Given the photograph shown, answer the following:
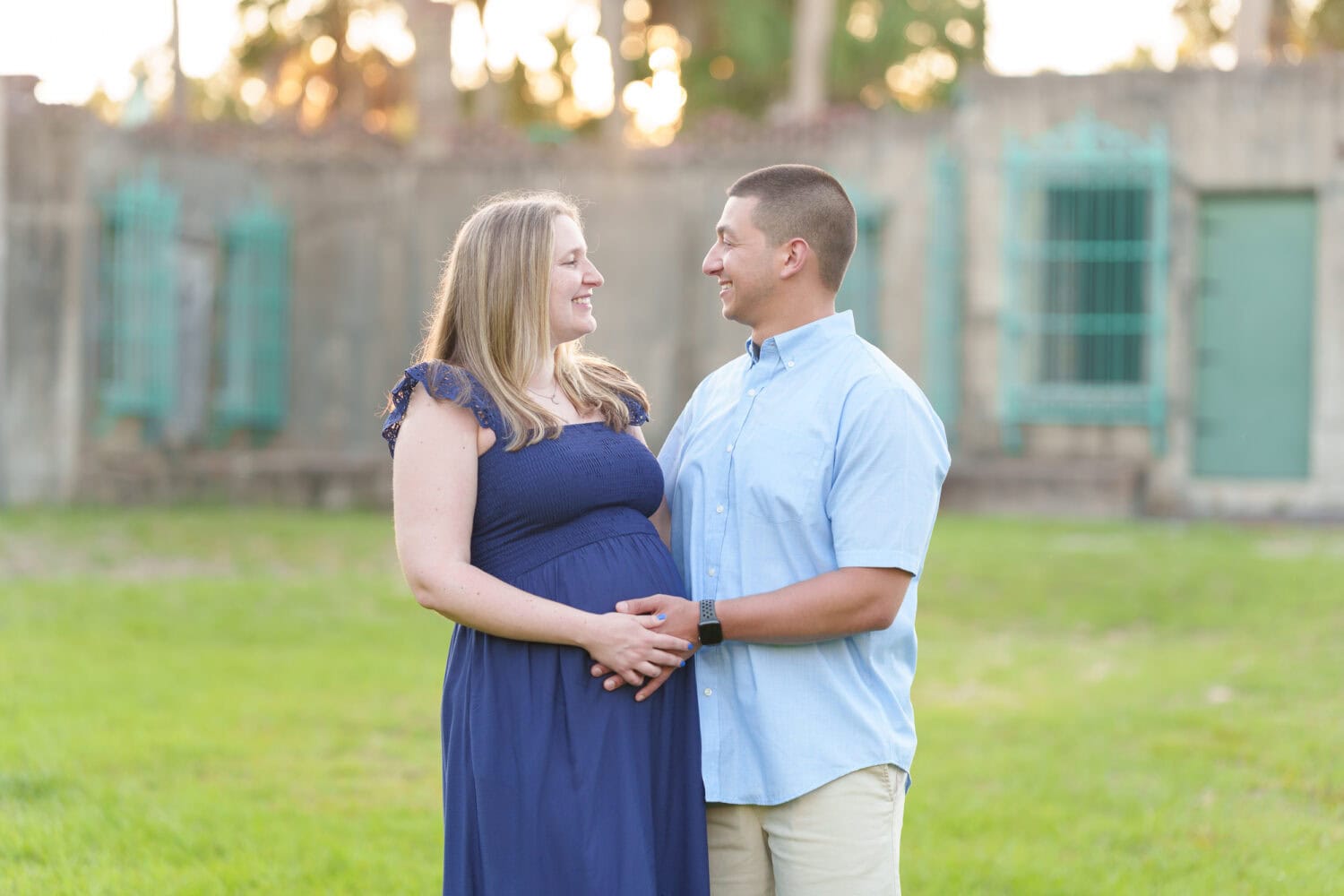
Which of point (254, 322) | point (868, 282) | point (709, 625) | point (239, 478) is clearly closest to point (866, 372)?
point (709, 625)

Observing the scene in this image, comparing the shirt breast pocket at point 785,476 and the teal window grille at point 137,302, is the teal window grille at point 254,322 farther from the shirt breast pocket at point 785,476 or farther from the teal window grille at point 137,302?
the shirt breast pocket at point 785,476

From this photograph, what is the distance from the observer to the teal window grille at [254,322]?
14.6m

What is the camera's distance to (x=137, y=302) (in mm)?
13023

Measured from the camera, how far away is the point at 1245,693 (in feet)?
23.0

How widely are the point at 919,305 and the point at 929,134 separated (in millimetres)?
1511

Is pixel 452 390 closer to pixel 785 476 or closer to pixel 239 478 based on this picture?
pixel 785 476

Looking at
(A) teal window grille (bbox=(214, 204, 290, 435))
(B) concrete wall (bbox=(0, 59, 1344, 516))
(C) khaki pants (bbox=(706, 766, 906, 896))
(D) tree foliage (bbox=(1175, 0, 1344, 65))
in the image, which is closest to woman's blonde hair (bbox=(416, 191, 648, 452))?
(C) khaki pants (bbox=(706, 766, 906, 896))

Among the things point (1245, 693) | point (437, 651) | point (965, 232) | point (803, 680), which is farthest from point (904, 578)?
point (965, 232)

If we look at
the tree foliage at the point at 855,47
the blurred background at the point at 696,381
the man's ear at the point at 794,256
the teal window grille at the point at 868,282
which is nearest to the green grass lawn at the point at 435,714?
the blurred background at the point at 696,381

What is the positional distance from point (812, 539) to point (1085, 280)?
10.9m

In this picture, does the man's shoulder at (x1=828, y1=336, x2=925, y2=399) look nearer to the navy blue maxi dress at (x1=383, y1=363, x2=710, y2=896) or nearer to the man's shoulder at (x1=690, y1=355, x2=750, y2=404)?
the man's shoulder at (x1=690, y1=355, x2=750, y2=404)

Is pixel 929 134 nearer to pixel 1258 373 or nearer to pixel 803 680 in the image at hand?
pixel 1258 373

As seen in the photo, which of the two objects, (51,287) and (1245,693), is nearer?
(1245,693)

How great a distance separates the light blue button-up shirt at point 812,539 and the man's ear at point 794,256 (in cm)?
11
